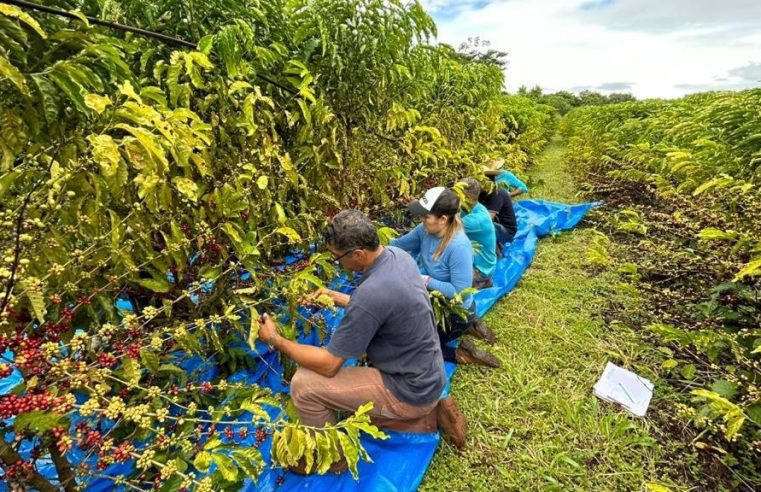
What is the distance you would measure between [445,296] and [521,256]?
2199mm

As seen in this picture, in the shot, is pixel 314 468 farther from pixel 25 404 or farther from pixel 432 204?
pixel 432 204

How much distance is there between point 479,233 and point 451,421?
1623mm

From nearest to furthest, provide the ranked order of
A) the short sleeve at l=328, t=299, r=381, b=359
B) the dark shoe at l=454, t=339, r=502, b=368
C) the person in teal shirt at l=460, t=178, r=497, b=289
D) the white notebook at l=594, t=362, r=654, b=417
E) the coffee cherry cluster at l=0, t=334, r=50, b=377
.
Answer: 1. the coffee cherry cluster at l=0, t=334, r=50, b=377
2. the short sleeve at l=328, t=299, r=381, b=359
3. the white notebook at l=594, t=362, r=654, b=417
4. the dark shoe at l=454, t=339, r=502, b=368
5. the person in teal shirt at l=460, t=178, r=497, b=289

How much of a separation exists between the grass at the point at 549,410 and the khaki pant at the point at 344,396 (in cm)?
44

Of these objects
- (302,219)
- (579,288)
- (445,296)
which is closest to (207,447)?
(302,219)

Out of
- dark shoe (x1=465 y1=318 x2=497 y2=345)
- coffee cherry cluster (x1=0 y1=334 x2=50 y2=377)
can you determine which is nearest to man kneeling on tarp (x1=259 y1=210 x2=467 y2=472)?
coffee cherry cluster (x1=0 y1=334 x2=50 y2=377)

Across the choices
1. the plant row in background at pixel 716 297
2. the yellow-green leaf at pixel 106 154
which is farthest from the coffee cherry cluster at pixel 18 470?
the plant row in background at pixel 716 297

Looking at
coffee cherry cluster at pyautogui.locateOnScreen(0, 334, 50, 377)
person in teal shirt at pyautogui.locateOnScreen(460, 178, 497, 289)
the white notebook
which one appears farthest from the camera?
person in teal shirt at pyautogui.locateOnScreen(460, 178, 497, 289)

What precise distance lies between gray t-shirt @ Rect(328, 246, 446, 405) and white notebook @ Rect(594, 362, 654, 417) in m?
1.32

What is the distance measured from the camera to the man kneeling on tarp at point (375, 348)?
1.76 m

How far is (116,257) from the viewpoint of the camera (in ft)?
4.27

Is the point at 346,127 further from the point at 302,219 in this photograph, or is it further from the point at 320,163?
the point at 302,219

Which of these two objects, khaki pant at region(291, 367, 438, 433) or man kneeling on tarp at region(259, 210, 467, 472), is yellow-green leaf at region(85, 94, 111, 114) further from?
khaki pant at region(291, 367, 438, 433)

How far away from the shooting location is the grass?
210 centimetres
